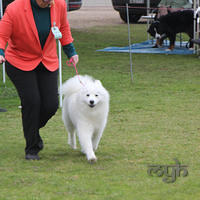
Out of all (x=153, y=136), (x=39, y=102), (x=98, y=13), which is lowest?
(x=98, y=13)

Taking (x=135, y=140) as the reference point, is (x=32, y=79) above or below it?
above

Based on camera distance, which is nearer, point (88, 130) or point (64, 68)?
point (88, 130)

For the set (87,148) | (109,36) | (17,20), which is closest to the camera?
(17,20)

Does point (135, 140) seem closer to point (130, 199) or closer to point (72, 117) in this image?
point (72, 117)

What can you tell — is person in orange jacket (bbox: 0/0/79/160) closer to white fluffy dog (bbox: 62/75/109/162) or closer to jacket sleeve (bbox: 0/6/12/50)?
jacket sleeve (bbox: 0/6/12/50)

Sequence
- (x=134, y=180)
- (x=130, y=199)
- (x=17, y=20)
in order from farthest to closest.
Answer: (x=17, y=20), (x=134, y=180), (x=130, y=199)

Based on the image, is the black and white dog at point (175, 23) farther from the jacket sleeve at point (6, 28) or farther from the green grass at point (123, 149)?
the jacket sleeve at point (6, 28)

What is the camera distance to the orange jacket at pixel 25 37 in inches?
166

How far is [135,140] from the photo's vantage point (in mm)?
5414

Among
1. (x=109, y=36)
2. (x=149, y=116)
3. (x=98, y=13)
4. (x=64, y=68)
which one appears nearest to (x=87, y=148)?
(x=149, y=116)

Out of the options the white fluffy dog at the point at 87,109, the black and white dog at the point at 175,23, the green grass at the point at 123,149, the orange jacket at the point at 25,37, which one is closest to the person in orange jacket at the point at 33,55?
the orange jacket at the point at 25,37

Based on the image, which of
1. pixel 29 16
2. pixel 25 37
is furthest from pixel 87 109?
pixel 29 16

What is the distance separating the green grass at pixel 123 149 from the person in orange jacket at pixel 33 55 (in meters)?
0.45

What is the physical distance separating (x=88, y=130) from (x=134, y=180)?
0.85 metres
